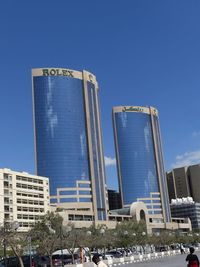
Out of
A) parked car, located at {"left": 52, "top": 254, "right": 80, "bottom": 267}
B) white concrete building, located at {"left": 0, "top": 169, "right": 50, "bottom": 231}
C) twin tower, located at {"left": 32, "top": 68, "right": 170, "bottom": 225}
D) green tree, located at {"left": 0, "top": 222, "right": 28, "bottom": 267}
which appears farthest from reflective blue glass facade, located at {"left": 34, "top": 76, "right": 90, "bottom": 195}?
green tree, located at {"left": 0, "top": 222, "right": 28, "bottom": 267}

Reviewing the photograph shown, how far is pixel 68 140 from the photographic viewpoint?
179000mm

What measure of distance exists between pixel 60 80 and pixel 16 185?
6884 cm

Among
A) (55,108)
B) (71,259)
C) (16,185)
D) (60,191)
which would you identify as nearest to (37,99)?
(55,108)

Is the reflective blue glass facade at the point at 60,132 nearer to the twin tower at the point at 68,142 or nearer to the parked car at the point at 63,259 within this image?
the twin tower at the point at 68,142

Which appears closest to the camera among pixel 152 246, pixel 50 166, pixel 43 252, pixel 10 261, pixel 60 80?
pixel 10 261

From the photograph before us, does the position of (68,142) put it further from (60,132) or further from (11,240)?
(11,240)

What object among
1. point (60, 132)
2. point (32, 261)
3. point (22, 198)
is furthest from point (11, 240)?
point (60, 132)

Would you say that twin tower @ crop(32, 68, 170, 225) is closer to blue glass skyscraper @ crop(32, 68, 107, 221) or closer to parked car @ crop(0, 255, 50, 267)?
blue glass skyscraper @ crop(32, 68, 107, 221)

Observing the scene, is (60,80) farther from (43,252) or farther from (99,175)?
(43,252)

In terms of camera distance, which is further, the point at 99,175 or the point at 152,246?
the point at 99,175

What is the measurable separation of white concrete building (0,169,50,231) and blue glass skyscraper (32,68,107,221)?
34.2m

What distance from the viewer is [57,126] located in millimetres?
177625

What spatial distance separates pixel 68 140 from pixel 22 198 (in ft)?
175

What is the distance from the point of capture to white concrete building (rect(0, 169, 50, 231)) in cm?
12238
